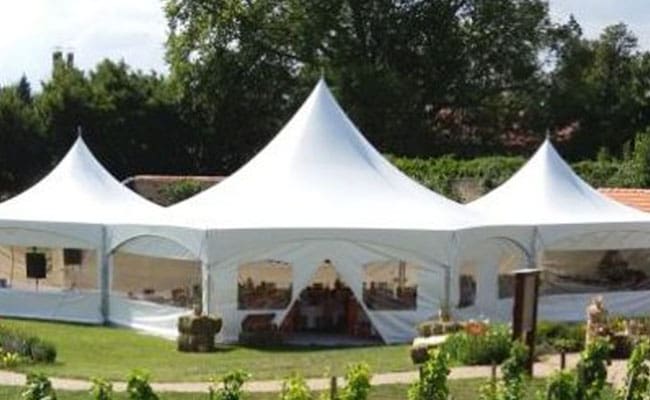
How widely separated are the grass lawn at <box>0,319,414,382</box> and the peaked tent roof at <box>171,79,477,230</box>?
2.24 metres

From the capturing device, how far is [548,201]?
25078 mm

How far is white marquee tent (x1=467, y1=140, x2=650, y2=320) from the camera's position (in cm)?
2339

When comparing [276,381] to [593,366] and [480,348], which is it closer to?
[480,348]

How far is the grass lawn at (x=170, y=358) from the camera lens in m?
16.1

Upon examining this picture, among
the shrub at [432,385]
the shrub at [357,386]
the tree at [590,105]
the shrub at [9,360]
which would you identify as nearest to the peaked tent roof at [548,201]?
the shrub at [9,360]

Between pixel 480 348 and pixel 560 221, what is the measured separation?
8.13 m

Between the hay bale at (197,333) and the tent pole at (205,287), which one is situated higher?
the tent pole at (205,287)

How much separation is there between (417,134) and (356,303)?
22.4 metres

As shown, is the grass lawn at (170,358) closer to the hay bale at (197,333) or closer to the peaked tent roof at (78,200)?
the hay bale at (197,333)

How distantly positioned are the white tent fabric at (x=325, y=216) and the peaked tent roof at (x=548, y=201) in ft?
6.81

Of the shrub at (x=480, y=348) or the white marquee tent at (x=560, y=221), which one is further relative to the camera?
the white marquee tent at (x=560, y=221)

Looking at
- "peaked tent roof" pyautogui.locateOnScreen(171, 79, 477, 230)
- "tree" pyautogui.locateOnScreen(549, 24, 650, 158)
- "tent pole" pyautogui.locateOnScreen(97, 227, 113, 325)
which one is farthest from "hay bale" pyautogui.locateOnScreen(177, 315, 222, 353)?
"tree" pyautogui.locateOnScreen(549, 24, 650, 158)

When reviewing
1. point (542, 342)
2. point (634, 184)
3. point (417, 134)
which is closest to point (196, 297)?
point (542, 342)

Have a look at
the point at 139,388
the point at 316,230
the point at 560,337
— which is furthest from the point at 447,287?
the point at 139,388
